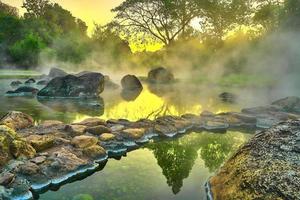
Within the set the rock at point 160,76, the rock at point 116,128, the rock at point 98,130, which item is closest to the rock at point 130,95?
the rock at point 160,76

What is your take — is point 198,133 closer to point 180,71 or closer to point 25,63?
point 180,71

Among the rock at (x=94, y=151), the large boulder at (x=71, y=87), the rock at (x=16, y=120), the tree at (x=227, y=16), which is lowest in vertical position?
the rock at (x=94, y=151)

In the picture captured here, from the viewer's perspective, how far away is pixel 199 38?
42.3 meters

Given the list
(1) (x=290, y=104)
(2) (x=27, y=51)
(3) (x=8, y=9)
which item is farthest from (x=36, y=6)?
(1) (x=290, y=104)

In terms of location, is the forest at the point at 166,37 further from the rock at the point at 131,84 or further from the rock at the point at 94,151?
the rock at the point at 94,151

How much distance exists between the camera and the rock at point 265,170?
4.55 meters

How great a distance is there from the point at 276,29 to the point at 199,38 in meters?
17.0

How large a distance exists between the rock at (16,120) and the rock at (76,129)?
1.26 metres

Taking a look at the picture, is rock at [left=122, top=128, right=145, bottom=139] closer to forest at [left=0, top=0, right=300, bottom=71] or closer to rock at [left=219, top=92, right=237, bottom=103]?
rock at [left=219, top=92, right=237, bottom=103]

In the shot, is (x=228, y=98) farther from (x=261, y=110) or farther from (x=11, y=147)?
(x=11, y=147)

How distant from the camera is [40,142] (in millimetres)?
7957

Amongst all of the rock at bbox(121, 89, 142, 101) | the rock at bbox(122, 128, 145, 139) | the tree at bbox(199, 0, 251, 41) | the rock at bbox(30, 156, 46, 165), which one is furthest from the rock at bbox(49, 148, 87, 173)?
the tree at bbox(199, 0, 251, 41)

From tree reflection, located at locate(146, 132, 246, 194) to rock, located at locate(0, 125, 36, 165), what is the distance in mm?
2831

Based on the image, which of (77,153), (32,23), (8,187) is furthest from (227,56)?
(32,23)
